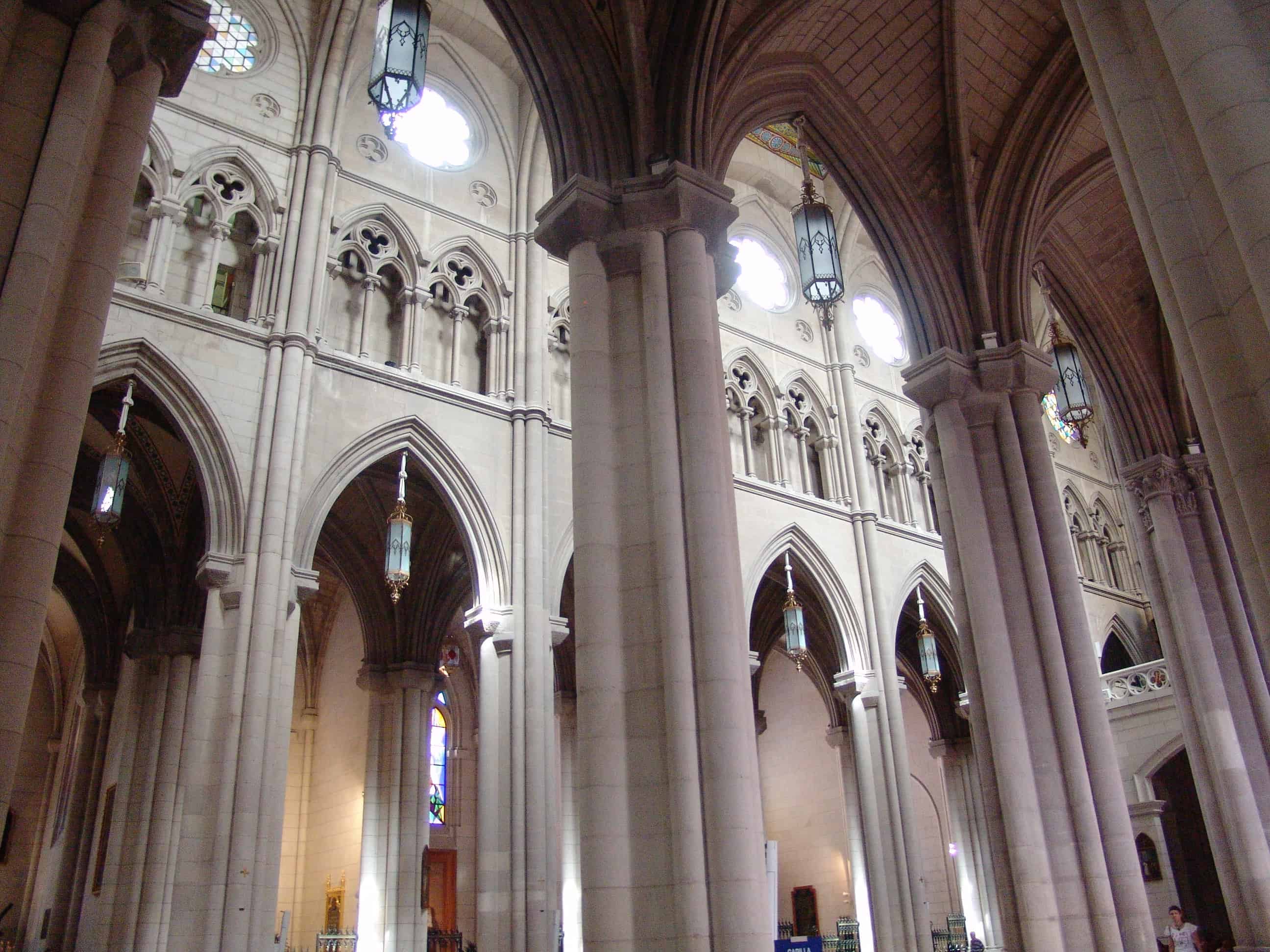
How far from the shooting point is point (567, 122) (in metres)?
8.78

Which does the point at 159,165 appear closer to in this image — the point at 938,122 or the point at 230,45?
the point at 230,45

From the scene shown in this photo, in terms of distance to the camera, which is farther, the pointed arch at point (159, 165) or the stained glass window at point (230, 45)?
the stained glass window at point (230, 45)

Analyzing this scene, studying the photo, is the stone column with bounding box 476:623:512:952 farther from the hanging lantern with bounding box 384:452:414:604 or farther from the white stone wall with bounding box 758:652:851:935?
the white stone wall with bounding box 758:652:851:935

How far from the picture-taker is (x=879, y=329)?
22516 mm

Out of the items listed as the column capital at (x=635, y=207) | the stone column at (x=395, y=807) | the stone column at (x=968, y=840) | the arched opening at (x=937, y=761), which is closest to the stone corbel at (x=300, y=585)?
the stone column at (x=395, y=807)

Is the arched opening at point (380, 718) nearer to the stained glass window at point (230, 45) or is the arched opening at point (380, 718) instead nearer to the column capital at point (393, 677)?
the column capital at point (393, 677)

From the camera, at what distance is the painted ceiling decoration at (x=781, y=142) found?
2070cm

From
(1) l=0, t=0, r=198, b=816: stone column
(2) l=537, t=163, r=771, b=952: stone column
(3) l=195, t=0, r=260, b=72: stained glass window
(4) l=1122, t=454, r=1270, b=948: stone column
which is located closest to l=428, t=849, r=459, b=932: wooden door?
(4) l=1122, t=454, r=1270, b=948: stone column

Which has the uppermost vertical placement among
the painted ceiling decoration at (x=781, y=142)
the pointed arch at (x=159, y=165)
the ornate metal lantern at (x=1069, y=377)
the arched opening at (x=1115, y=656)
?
the painted ceiling decoration at (x=781, y=142)

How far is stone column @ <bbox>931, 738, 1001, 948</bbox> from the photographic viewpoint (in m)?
20.6

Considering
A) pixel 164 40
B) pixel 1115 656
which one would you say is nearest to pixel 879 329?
pixel 1115 656

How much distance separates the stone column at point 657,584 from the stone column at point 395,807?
10403 mm

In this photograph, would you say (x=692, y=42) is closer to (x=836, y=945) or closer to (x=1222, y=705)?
(x=1222, y=705)

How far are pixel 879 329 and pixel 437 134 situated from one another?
10355mm
